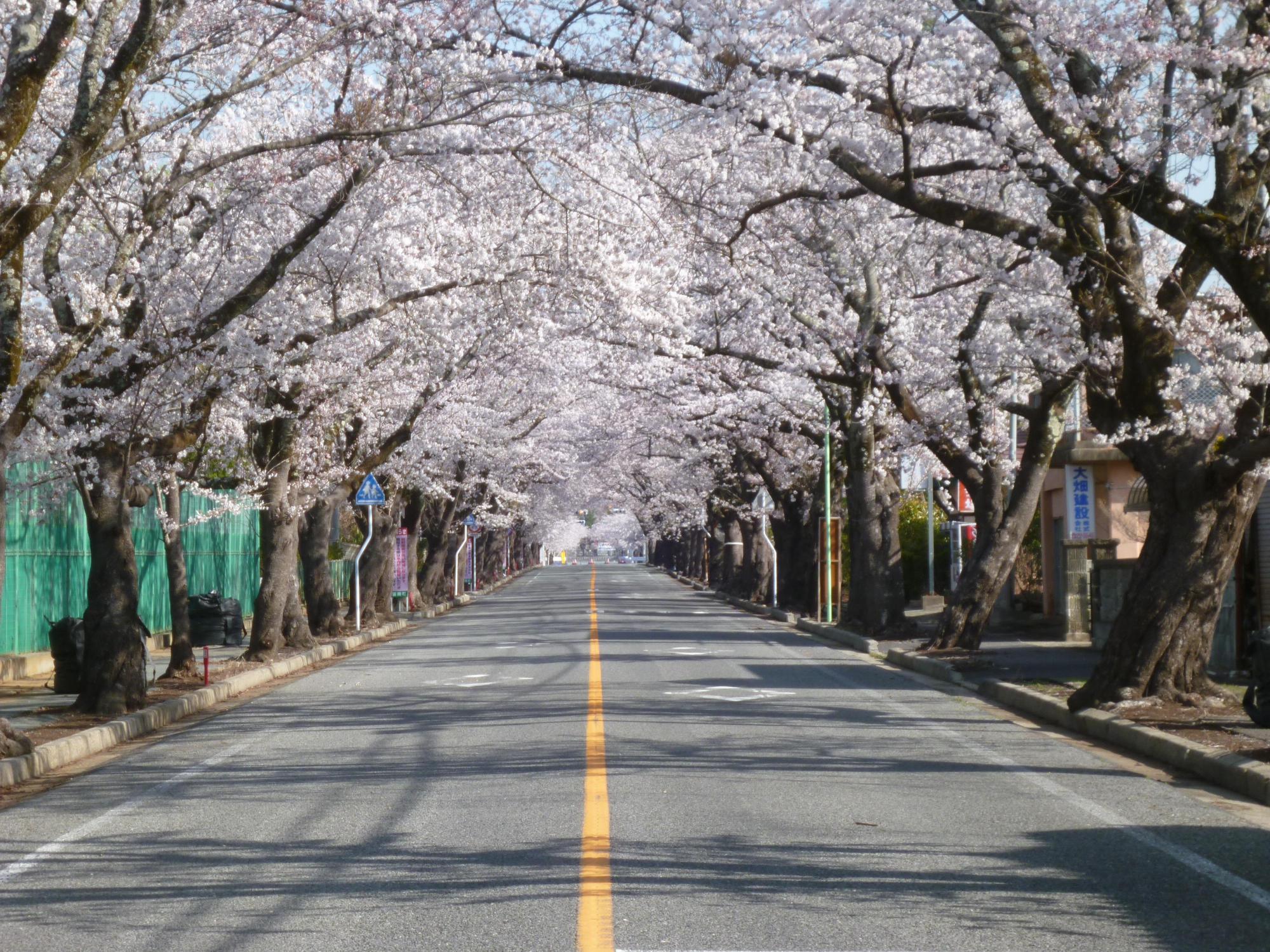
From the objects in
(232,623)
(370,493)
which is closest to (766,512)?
(370,493)

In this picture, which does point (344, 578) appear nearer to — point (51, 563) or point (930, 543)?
point (930, 543)

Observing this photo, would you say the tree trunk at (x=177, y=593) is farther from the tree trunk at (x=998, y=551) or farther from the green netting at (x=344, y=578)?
the green netting at (x=344, y=578)


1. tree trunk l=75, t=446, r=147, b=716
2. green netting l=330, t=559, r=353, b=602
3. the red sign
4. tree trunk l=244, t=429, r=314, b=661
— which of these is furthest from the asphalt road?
green netting l=330, t=559, r=353, b=602

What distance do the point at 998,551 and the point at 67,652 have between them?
13.9m

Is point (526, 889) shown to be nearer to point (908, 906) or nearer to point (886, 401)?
point (908, 906)

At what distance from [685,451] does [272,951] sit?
1845 inches

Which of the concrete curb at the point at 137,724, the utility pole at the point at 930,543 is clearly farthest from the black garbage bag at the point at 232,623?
the utility pole at the point at 930,543

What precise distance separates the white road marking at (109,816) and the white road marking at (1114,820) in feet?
20.4

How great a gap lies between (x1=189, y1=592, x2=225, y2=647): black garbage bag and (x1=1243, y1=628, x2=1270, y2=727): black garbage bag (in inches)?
766

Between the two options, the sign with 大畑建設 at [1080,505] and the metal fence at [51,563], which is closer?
the metal fence at [51,563]

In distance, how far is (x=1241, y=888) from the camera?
22.6ft

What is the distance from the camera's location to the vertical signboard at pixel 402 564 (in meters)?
41.4

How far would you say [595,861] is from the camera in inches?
291

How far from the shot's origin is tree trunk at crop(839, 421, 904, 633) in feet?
91.0
